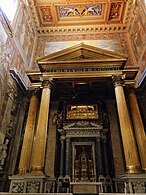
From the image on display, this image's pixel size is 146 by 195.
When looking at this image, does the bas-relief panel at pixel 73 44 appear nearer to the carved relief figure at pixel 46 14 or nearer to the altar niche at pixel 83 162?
the carved relief figure at pixel 46 14

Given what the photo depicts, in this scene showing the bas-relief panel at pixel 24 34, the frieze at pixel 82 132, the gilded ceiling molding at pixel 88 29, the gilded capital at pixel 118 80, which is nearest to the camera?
the gilded capital at pixel 118 80

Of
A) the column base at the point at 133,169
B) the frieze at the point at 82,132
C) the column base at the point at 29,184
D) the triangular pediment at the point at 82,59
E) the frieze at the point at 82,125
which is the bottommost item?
the column base at the point at 29,184

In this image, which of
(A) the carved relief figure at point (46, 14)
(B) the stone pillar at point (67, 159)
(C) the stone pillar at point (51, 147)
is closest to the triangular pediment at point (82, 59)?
(C) the stone pillar at point (51, 147)

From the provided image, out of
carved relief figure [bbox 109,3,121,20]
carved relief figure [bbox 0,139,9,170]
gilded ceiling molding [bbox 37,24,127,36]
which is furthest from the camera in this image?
gilded ceiling molding [bbox 37,24,127,36]

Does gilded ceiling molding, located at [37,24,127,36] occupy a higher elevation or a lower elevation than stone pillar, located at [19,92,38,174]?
higher

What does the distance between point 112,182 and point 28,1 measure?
11.3 meters

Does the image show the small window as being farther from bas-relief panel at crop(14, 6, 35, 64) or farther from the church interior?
bas-relief panel at crop(14, 6, 35, 64)

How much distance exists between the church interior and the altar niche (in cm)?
4

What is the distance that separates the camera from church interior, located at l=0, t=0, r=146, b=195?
21.4 ft

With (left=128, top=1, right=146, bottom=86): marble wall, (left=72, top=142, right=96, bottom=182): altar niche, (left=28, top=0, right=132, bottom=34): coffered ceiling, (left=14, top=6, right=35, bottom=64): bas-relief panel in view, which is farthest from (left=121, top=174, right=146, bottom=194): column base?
(left=28, top=0, right=132, bottom=34): coffered ceiling

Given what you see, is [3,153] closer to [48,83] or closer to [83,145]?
[48,83]

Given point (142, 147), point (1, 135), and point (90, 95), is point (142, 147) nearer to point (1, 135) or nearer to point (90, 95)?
point (90, 95)

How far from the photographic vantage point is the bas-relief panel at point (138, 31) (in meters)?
9.90

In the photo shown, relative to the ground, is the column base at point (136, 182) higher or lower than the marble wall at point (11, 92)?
lower
